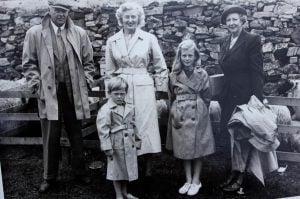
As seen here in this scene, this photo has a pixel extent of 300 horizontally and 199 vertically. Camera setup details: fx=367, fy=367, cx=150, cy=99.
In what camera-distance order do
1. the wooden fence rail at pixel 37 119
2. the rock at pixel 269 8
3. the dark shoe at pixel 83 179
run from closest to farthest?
the dark shoe at pixel 83 179 < the wooden fence rail at pixel 37 119 < the rock at pixel 269 8

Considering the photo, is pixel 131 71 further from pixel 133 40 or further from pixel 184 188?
pixel 184 188

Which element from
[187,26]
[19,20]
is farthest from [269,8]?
[19,20]

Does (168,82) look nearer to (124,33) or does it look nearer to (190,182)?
(124,33)

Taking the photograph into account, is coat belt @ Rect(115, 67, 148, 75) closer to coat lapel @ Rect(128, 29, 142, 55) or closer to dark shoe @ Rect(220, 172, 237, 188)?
coat lapel @ Rect(128, 29, 142, 55)

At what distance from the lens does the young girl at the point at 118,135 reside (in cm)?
322

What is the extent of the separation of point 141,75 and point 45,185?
144 centimetres

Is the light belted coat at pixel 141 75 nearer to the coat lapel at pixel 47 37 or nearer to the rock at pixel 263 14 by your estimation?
the coat lapel at pixel 47 37

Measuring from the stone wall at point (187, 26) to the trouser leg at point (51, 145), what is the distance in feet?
3.92

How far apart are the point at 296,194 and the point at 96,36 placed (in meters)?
3.51

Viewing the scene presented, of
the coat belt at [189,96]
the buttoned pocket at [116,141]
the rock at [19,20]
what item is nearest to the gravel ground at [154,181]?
the buttoned pocket at [116,141]

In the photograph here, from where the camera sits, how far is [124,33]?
3619mm

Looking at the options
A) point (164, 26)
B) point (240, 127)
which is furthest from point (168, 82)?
point (164, 26)

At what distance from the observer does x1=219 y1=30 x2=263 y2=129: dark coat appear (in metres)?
3.46

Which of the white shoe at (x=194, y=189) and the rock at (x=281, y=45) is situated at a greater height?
the rock at (x=281, y=45)
